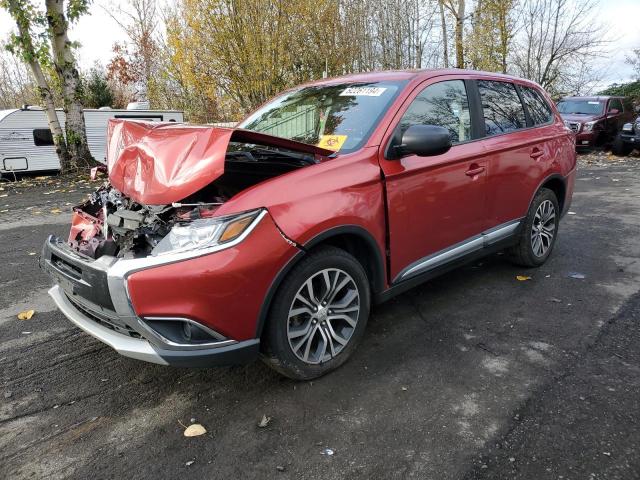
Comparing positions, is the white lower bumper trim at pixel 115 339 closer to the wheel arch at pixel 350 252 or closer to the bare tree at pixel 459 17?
the wheel arch at pixel 350 252

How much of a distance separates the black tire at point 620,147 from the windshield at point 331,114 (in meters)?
13.6

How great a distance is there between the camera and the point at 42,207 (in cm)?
859

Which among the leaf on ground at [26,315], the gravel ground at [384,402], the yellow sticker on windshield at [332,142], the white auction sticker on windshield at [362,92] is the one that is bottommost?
the gravel ground at [384,402]

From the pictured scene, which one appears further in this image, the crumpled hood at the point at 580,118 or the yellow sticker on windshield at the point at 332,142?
the crumpled hood at the point at 580,118

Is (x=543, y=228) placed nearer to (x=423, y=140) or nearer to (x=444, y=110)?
(x=444, y=110)

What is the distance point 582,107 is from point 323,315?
642 inches

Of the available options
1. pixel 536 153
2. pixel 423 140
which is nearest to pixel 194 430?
pixel 423 140

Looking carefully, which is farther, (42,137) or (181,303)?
(42,137)

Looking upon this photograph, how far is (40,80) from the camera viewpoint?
1114 cm

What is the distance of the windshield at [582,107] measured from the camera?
51.0ft

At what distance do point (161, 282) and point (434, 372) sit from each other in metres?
A: 1.69

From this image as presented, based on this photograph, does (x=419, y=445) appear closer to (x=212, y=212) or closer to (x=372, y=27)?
(x=212, y=212)

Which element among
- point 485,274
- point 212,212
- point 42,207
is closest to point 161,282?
point 212,212

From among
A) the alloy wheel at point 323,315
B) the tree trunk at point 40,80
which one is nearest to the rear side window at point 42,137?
the tree trunk at point 40,80
